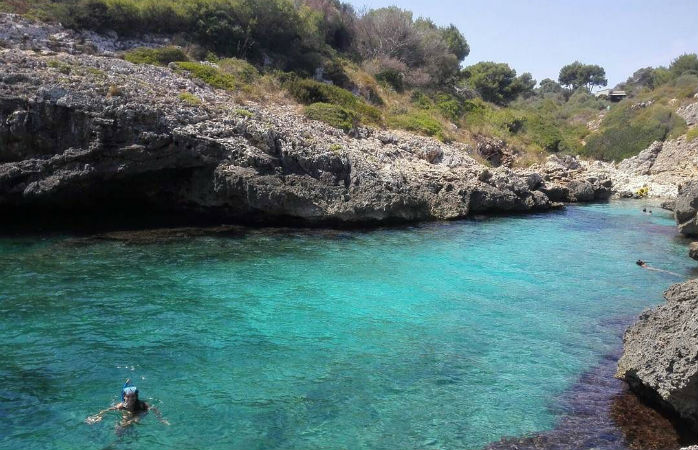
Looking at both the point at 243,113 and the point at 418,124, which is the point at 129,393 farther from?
the point at 418,124

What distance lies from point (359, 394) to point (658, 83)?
7765 cm

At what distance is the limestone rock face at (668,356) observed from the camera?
733 cm

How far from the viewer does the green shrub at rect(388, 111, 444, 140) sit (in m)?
30.9

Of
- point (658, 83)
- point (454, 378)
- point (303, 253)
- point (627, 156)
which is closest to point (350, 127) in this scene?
point (303, 253)

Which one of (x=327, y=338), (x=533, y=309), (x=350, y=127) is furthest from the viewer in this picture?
(x=350, y=127)

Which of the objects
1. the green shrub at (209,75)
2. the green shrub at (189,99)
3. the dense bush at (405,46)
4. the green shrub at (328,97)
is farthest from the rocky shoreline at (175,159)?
the dense bush at (405,46)

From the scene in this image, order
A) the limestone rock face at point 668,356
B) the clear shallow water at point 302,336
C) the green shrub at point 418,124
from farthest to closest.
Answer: the green shrub at point 418,124 < the clear shallow water at point 302,336 < the limestone rock face at point 668,356

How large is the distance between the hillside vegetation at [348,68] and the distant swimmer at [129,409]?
63.1 feet

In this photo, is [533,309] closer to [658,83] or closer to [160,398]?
[160,398]

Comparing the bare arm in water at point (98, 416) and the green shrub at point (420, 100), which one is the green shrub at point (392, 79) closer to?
the green shrub at point (420, 100)

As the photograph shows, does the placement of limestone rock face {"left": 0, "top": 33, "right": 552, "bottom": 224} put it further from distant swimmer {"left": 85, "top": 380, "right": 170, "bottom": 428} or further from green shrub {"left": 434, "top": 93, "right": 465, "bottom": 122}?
green shrub {"left": 434, "top": 93, "right": 465, "bottom": 122}

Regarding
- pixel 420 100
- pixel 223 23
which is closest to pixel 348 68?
pixel 420 100

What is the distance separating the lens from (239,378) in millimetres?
8891

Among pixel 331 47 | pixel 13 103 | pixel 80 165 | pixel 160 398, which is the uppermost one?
pixel 331 47
